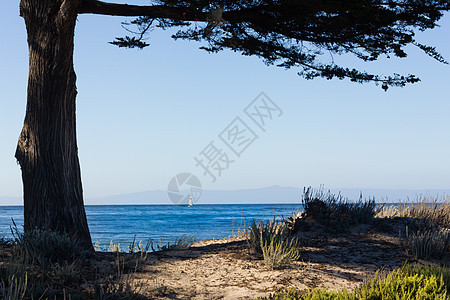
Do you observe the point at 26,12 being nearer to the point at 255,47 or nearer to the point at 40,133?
the point at 40,133

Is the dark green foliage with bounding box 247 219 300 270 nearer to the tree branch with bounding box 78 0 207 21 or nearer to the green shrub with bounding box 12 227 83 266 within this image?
the green shrub with bounding box 12 227 83 266

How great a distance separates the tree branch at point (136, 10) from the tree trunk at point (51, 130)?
45 cm

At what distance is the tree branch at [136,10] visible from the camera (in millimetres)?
9039

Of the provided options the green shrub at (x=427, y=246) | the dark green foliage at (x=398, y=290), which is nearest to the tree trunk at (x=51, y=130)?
the dark green foliage at (x=398, y=290)

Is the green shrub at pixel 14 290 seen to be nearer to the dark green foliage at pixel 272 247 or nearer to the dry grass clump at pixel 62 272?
the dry grass clump at pixel 62 272

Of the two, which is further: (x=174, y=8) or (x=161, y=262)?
(x=174, y=8)

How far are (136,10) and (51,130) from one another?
314cm

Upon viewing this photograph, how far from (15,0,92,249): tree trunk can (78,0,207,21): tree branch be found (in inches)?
17.8

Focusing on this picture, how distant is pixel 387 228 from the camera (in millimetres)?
10086

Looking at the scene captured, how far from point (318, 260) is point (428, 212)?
6674mm

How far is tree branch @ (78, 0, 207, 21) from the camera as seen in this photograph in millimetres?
9039

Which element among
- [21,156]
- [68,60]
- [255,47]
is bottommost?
[21,156]

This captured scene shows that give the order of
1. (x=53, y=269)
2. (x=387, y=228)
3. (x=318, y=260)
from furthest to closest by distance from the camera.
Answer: (x=387, y=228), (x=318, y=260), (x=53, y=269)

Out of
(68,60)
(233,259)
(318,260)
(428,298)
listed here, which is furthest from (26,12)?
(428,298)
